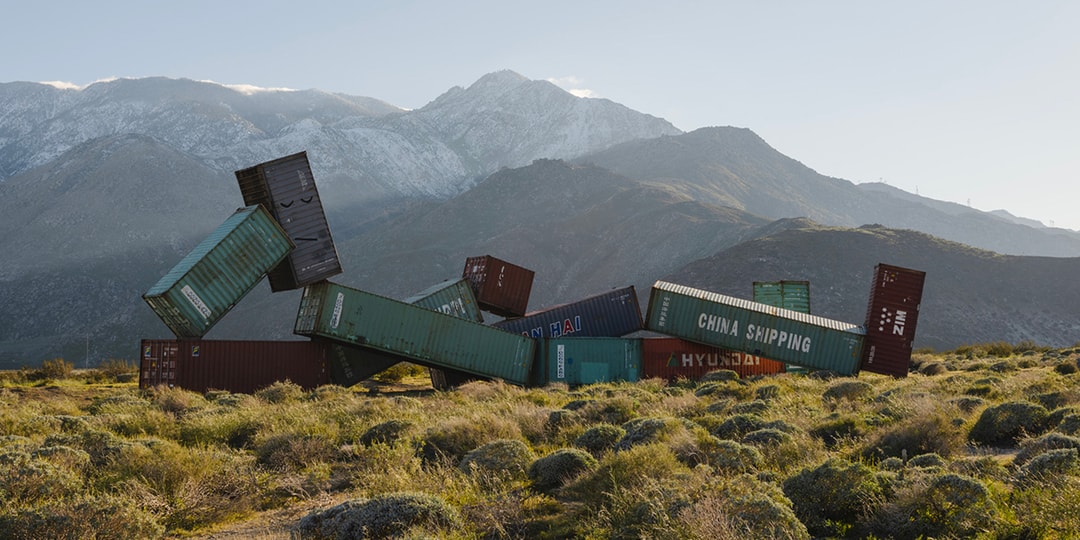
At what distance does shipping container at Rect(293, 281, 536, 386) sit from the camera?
30797mm

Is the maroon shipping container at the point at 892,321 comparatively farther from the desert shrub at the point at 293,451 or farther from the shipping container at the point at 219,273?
the desert shrub at the point at 293,451

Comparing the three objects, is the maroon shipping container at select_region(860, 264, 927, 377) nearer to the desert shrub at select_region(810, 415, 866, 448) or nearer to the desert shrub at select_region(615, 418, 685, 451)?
the desert shrub at select_region(810, 415, 866, 448)

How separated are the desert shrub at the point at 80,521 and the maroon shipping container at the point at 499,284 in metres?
30.9

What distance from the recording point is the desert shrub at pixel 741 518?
7016 mm

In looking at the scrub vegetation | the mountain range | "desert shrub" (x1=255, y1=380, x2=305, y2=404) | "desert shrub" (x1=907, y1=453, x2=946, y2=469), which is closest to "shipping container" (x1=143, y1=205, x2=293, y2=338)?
"desert shrub" (x1=255, y1=380, x2=305, y2=404)

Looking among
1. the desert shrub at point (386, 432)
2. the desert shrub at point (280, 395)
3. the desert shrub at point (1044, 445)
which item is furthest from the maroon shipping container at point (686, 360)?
the desert shrub at point (1044, 445)

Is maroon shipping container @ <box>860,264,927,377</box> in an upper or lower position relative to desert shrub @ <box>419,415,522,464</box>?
upper

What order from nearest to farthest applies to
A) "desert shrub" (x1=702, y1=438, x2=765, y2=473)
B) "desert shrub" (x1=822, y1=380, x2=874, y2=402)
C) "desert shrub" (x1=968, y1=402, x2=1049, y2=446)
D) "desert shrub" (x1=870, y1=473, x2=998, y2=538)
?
1. "desert shrub" (x1=870, y1=473, x2=998, y2=538)
2. "desert shrub" (x1=702, y1=438, x2=765, y2=473)
3. "desert shrub" (x1=968, y1=402, x2=1049, y2=446)
4. "desert shrub" (x1=822, y1=380, x2=874, y2=402)

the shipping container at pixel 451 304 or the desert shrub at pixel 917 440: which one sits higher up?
the desert shrub at pixel 917 440

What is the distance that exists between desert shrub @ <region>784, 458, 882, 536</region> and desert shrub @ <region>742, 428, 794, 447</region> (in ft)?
9.69

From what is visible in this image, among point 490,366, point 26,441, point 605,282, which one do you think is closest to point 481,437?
point 26,441

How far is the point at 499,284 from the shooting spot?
40344 millimetres

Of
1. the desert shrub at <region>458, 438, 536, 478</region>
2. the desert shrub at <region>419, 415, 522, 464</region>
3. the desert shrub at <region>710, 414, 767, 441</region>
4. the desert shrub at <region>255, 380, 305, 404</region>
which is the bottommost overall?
the desert shrub at <region>255, 380, 305, 404</region>

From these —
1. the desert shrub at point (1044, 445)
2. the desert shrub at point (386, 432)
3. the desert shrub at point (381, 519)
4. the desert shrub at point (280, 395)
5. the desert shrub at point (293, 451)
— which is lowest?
the desert shrub at point (280, 395)
